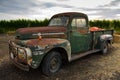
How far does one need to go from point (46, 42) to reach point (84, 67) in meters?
1.93

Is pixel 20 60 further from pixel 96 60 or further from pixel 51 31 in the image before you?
pixel 96 60

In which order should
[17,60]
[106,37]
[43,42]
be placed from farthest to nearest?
[106,37]
[17,60]
[43,42]

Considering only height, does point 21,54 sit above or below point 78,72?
Result: above

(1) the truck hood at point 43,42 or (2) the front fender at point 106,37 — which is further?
(2) the front fender at point 106,37

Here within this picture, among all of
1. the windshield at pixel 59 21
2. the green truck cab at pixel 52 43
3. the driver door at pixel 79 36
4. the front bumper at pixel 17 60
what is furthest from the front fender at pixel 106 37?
the front bumper at pixel 17 60

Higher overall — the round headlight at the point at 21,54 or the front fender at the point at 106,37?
the front fender at the point at 106,37

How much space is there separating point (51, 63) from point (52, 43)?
2.11 ft

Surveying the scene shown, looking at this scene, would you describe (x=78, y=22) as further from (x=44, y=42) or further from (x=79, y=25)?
(x=44, y=42)

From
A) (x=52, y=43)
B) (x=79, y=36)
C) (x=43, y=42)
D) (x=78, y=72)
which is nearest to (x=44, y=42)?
(x=43, y=42)

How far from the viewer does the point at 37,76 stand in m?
5.08

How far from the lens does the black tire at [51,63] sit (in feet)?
15.8

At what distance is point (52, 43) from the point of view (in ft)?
15.7

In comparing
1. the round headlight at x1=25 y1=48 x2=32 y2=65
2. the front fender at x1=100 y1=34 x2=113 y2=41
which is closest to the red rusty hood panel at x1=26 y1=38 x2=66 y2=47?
the round headlight at x1=25 y1=48 x2=32 y2=65

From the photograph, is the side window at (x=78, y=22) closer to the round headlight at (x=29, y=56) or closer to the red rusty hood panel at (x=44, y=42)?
the red rusty hood panel at (x=44, y=42)
